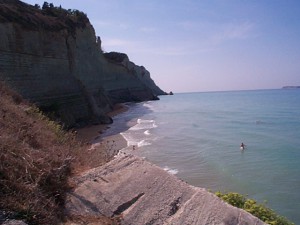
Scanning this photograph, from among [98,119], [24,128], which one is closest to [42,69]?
[98,119]

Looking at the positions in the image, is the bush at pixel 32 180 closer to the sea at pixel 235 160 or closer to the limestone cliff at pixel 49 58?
the sea at pixel 235 160

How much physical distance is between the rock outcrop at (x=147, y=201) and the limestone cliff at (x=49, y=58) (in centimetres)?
988

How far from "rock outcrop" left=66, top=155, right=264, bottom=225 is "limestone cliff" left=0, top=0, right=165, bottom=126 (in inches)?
389

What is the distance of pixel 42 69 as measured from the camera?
21578 millimetres

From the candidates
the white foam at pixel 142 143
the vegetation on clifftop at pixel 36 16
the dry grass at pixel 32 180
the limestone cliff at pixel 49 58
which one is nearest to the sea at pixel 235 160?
the white foam at pixel 142 143

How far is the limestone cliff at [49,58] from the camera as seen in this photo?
60.7 ft

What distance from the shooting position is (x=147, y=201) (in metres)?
4.37

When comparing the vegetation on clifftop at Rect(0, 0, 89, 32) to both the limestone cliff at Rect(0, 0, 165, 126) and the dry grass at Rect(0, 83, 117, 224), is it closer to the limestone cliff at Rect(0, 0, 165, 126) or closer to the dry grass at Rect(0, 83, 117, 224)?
the limestone cliff at Rect(0, 0, 165, 126)

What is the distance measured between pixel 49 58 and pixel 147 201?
808 inches

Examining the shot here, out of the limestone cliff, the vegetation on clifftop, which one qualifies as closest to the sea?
the limestone cliff

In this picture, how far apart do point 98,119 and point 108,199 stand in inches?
1036

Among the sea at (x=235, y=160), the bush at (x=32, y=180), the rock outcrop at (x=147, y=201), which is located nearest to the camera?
the bush at (x=32, y=180)

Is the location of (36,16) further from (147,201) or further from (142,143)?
(147,201)

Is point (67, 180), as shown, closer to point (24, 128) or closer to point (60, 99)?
point (24, 128)
